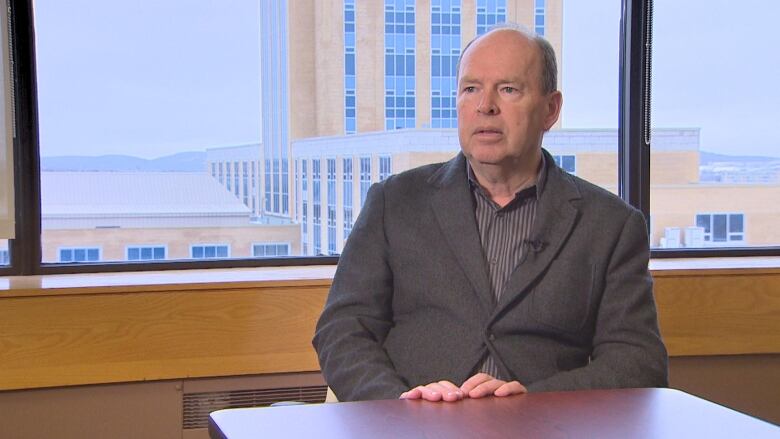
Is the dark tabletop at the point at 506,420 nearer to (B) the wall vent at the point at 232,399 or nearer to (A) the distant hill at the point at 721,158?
(B) the wall vent at the point at 232,399

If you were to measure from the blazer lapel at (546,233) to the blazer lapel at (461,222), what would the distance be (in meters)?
0.06

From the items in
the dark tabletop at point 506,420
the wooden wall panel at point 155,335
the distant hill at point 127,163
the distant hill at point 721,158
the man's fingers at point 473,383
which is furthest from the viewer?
the distant hill at point 721,158

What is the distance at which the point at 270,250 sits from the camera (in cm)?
371

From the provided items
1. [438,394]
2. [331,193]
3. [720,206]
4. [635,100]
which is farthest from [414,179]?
[720,206]

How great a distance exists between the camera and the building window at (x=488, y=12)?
3803 mm

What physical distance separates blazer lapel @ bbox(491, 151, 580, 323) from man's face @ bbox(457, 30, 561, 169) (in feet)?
0.43

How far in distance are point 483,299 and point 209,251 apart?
1.61 metres

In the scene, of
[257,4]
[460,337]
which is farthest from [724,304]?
[257,4]

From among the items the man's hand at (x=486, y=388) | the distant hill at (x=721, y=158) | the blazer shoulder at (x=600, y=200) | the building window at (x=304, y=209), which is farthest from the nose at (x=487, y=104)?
the distant hill at (x=721, y=158)

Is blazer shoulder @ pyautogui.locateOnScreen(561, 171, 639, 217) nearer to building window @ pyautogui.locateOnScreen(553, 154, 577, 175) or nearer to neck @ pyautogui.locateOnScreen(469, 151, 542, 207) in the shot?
neck @ pyautogui.locateOnScreen(469, 151, 542, 207)

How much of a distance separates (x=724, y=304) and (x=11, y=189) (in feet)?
8.36

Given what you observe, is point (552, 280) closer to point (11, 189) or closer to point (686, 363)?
point (686, 363)

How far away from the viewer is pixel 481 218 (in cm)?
245

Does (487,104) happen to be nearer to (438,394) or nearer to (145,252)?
(438,394)
